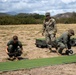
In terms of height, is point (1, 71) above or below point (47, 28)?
below

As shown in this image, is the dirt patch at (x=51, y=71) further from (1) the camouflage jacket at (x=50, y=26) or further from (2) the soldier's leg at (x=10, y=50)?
(1) the camouflage jacket at (x=50, y=26)

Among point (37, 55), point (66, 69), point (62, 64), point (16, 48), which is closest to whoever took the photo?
point (66, 69)

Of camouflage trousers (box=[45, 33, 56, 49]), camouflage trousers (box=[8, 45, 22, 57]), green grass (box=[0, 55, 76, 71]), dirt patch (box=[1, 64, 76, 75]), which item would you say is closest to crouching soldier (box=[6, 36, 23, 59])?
camouflage trousers (box=[8, 45, 22, 57])

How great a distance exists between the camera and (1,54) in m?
Result: 12.7

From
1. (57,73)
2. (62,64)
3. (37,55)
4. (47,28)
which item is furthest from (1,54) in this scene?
(57,73)

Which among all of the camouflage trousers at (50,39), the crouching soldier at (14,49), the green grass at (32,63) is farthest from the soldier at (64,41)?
the crouching soldier at (14,49)

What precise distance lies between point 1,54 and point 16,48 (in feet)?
5.48

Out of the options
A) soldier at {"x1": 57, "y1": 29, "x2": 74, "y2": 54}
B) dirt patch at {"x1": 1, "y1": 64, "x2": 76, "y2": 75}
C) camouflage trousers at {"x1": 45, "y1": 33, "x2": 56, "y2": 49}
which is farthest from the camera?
camouflage trousers at {"x1": 45, "y1": 33, "x2": 56, "y2": 49}

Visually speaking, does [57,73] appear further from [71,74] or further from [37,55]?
[37,55]

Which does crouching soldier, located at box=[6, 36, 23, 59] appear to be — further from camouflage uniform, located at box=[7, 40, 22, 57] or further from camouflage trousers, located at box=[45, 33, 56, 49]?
camouflage trousers, located at box=[45, 33, 56, 49]

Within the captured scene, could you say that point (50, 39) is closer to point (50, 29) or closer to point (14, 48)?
point (50, 29)

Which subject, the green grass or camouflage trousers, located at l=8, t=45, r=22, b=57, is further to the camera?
camouflage trousers, located at l=8, t=45, r=22, b=57

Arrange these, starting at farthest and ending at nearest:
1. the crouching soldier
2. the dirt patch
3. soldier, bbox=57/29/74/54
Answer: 1. soldier, bbox=57/29/74/54
2. the crouching soldier
3. the dirt patch

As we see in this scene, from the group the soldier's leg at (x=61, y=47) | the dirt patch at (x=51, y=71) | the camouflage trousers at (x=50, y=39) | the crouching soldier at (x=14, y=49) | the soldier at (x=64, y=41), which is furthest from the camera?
the camouflage trousers at (x=50, y=39)
